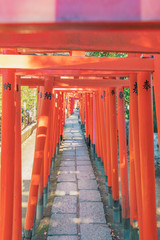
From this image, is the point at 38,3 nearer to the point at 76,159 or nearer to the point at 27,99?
the point at 76,159

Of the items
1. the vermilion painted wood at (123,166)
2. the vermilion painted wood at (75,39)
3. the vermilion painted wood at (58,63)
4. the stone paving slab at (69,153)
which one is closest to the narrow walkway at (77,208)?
the vermilion painted wood at (123,166)

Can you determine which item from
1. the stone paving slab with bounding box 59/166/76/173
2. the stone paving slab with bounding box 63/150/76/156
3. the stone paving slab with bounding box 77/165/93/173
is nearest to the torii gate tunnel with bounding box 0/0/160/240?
the stone paving slab with bounding box 59/166/76/173

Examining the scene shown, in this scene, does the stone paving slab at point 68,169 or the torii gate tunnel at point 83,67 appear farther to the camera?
the stone paving slab at point 68,169

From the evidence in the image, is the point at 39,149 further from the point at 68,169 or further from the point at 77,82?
the point at 68,169

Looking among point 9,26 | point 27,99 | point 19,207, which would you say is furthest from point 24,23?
point 27,99

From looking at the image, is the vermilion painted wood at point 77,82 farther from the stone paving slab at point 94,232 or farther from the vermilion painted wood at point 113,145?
the stone paving slab at point 94,232

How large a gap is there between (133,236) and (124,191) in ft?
2.54

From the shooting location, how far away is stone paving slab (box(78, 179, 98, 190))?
19.9 feet

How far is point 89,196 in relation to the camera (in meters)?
5.45

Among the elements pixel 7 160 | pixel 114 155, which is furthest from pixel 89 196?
pixel 7 160

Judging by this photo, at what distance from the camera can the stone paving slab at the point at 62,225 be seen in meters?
3.94

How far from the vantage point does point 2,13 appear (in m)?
0.52

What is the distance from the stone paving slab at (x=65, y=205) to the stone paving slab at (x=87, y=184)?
724 mm

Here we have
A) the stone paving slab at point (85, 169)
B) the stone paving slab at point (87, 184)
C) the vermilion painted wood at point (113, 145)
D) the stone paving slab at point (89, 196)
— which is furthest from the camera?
the stone paving slab at point (85, 169)
